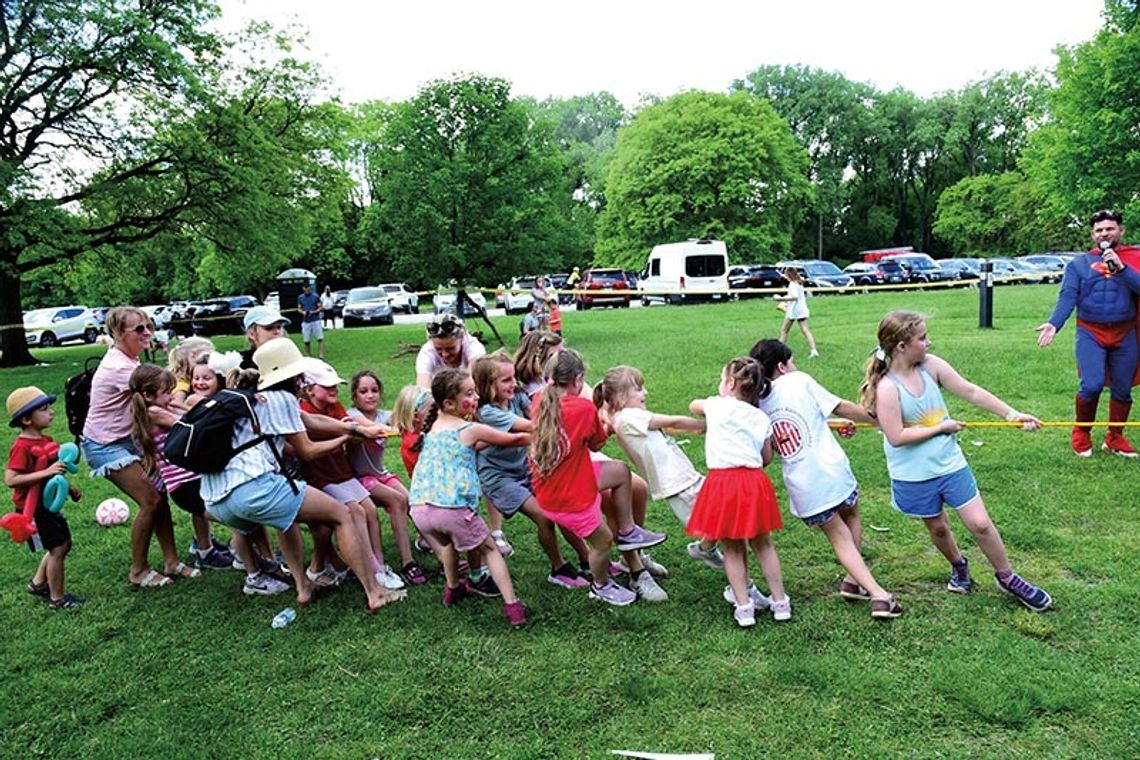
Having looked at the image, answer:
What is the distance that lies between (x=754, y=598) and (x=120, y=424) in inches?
153

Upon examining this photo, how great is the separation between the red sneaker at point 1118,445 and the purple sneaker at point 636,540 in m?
4.63

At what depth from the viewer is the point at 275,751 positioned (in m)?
3.28

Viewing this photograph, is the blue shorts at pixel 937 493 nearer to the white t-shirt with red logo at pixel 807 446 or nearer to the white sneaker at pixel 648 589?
the white t-shirt with red logo at pixel 807 446

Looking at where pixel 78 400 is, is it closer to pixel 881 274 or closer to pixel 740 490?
pixel 740 490

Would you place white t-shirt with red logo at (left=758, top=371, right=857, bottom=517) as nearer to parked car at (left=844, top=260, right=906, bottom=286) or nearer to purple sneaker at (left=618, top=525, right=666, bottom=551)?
purple sneaker at (left=618, top=525, right=666, bottom=551)

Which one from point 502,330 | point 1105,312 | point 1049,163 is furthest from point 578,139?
point 1105,312

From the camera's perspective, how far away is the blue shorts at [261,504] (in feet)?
13.5

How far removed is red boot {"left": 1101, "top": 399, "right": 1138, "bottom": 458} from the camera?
671 centimetres

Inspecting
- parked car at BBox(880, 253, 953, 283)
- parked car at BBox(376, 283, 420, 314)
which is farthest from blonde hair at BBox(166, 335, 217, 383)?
parked car at BBox(880, 253, 953, 283)

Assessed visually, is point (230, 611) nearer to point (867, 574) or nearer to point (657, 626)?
point (657, 626)

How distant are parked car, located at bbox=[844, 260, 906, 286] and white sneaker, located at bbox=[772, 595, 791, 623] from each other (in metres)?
32.7

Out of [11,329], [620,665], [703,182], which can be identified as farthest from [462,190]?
[703,182]

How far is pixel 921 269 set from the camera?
37.9 m

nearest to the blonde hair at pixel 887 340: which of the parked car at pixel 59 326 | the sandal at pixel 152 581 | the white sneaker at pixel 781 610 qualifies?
the white sneaker at pixel 781 610
